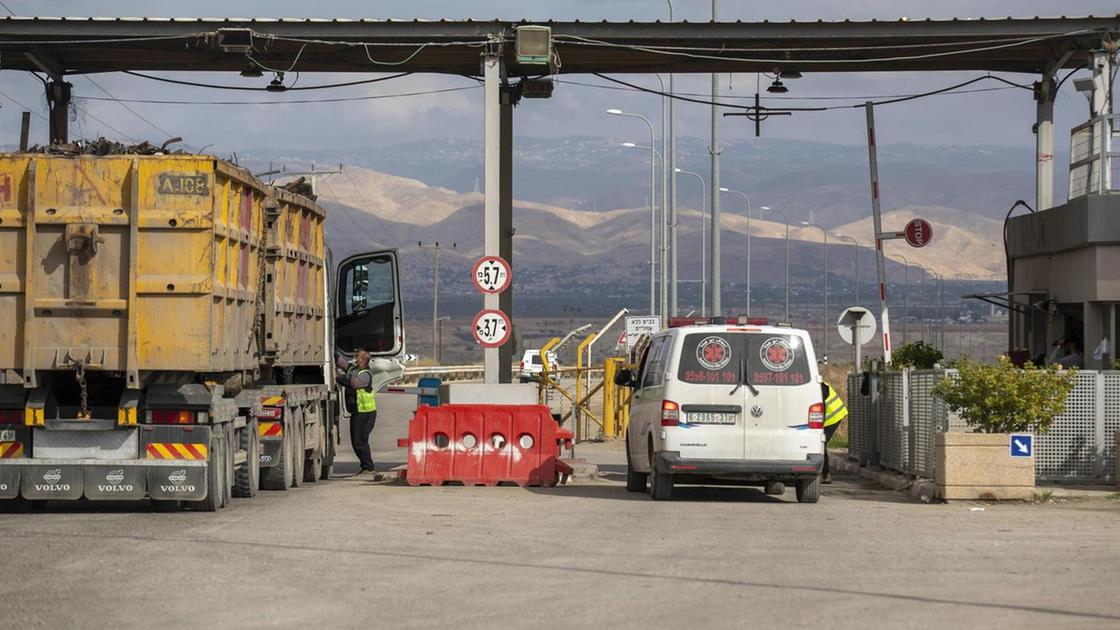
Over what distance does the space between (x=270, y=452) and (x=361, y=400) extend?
3.76 metres

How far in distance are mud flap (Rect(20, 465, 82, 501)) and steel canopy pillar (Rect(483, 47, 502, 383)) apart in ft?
30.4

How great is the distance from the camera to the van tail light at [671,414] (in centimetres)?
1919

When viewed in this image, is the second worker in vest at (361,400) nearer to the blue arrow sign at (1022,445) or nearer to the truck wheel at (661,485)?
the truck wheel at (661,485)

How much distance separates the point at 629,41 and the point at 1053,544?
1429cm

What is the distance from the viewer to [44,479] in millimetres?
16641

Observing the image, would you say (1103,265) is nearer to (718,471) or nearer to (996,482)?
(996,482)

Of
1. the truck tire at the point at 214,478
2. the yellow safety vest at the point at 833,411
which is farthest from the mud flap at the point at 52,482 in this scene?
the yellow safety vest at the point at 833,411

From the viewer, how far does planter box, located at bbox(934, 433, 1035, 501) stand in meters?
19.2

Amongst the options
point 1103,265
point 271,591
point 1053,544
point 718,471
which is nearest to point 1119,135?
point 1103,265

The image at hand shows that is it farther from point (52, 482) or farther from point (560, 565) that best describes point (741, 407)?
point (52, 482)

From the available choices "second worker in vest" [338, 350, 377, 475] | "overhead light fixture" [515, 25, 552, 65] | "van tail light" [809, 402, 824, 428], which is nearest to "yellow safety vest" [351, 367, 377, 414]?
"second worker in vest" [338, 350, 377, 475]

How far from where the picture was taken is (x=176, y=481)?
16797mm

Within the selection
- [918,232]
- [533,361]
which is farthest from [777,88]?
[533,361]

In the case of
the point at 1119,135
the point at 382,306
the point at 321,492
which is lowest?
the point at 321,492
